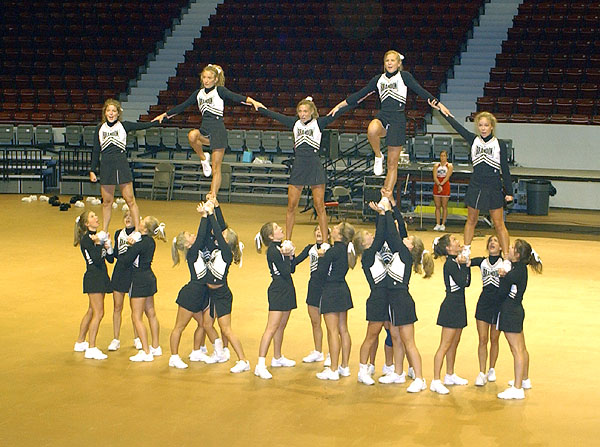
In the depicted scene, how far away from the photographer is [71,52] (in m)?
24.5

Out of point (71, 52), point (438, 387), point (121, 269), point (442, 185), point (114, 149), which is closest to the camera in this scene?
point (438, 387)

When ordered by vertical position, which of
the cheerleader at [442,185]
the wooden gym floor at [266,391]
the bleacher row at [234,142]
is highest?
the bleacher row at [234,142]

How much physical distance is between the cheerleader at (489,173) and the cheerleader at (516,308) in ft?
4.80

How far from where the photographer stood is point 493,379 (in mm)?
7664

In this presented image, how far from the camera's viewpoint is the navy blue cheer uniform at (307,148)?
29.3 feet

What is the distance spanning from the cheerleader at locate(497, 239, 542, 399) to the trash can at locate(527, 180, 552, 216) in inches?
474

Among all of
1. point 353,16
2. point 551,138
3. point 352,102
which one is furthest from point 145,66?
point 352,102

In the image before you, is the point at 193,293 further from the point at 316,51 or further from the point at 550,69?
the point at 316,51

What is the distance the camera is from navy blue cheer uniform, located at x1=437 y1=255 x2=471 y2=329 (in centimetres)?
734

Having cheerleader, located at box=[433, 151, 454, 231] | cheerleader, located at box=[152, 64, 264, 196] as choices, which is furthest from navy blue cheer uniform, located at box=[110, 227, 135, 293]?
cheerleader, located at box=[433, 151, 454, 231]

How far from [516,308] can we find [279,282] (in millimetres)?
2115

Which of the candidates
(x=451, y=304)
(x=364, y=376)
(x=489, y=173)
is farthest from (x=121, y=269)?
(x=489, y=173)

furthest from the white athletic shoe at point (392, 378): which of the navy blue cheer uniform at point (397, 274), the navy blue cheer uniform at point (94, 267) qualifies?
the navy blue cheer uniform at point (94, 267)

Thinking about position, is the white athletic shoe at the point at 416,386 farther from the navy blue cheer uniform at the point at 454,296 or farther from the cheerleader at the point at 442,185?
the cheerleader at the point at 442,185
